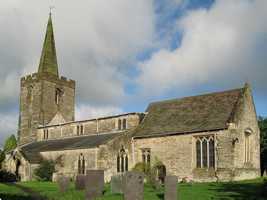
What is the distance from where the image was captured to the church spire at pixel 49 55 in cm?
5825

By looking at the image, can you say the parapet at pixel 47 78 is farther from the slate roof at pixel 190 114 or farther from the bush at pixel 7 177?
the slate roof at pixel 190 114

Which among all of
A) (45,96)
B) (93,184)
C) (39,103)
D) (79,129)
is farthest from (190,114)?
(39,103)

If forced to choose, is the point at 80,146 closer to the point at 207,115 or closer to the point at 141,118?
the point at 141,118

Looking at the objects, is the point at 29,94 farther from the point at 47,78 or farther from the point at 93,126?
the point at 93,126

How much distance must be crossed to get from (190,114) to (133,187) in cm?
2325

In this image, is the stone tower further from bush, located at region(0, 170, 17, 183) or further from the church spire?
bush, located at region(0, 170, 17, 183)

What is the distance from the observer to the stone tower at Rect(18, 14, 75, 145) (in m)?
56.1

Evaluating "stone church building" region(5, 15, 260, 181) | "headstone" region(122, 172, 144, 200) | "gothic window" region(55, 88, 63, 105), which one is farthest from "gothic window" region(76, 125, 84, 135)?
"headstone" region(122, 172, 144, 200)

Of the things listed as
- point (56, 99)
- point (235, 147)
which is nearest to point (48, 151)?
point (56, 99)

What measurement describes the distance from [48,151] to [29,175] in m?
3.23

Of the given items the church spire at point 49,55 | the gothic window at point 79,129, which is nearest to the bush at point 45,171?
the gothic window at point 79,129

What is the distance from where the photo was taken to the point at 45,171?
42.2 metres

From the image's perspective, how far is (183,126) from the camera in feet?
122

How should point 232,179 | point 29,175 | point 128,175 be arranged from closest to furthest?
point 128,175
point 232,179
point 29,175
